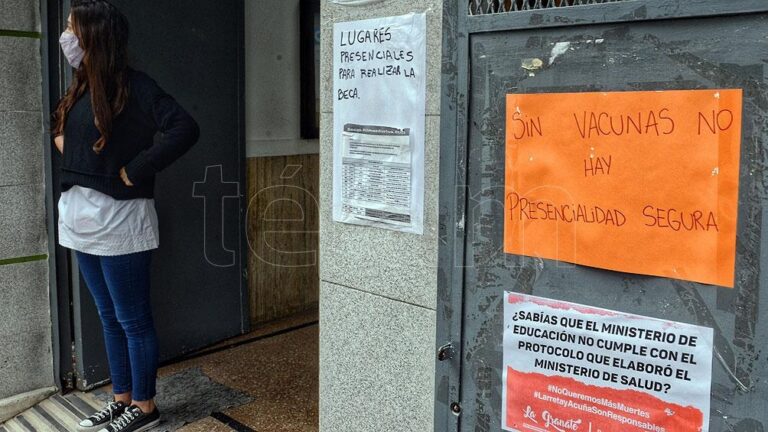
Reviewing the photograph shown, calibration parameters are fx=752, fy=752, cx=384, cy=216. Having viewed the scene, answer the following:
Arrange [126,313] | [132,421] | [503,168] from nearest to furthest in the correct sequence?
[503,168] → [126,313] → [132,421]

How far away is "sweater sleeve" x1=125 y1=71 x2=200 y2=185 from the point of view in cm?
341

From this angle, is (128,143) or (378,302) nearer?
(378,302)

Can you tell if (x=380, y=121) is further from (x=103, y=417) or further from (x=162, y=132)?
(x=103, y=417)

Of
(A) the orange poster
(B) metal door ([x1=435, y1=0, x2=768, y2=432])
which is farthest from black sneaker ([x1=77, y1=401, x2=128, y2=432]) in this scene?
(A) the orange poster

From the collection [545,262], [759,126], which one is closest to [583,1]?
[759,126]

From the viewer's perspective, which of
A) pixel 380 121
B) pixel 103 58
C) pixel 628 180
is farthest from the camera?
pixel 103 58

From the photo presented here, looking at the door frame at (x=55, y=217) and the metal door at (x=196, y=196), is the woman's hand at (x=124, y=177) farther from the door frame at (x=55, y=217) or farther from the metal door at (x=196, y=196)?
the metal door at (x=196, y=196)

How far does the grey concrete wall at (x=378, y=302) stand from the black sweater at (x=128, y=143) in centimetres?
105

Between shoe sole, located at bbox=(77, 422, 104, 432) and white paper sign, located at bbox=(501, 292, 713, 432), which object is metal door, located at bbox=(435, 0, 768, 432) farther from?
shoe sole, located at bbox=(77, 422, 104, 432)

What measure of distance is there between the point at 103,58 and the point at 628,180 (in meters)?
2.52

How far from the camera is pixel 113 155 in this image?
344 centimetres

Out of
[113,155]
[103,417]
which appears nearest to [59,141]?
[113,155]

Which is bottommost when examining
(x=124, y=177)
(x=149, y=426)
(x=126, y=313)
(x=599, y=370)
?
(x=149, y=426)

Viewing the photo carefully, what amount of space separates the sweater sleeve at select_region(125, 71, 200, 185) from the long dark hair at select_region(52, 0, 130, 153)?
102mm
